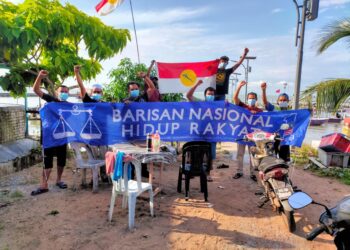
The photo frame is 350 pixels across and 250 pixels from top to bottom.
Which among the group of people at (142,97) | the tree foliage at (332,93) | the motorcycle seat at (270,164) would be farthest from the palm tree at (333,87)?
the motorcycle seat at (270,164)

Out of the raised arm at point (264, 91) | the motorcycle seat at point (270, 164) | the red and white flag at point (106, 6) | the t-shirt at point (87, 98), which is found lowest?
the motorcycle seat at point (270, 164)

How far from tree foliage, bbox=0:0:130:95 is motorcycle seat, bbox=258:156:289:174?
14.3 ft

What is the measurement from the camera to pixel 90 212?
14.9 ft

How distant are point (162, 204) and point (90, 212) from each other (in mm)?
1158

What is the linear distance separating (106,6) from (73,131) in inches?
133

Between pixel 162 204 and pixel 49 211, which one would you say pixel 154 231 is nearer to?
pixel 162 204

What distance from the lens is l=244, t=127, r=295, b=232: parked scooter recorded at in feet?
13.2

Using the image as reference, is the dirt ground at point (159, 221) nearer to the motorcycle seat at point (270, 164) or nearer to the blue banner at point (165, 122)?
the motorcycle seat at point (270, 164)

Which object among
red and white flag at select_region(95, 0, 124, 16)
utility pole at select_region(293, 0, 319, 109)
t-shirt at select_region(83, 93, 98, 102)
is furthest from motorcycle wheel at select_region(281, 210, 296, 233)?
red and white flag at select_region(95, 0, 124, 16)

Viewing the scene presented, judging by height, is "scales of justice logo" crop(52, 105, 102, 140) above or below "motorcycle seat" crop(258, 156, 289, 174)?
above

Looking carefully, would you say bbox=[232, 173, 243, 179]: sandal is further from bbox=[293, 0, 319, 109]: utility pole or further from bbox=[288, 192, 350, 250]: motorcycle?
bbox=[288, 192, 350, 250]: motorcycle

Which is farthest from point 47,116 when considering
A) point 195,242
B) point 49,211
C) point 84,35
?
point 195,242

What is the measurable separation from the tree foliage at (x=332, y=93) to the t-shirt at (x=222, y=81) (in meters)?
2.91

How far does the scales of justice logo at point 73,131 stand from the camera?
17.9ft
